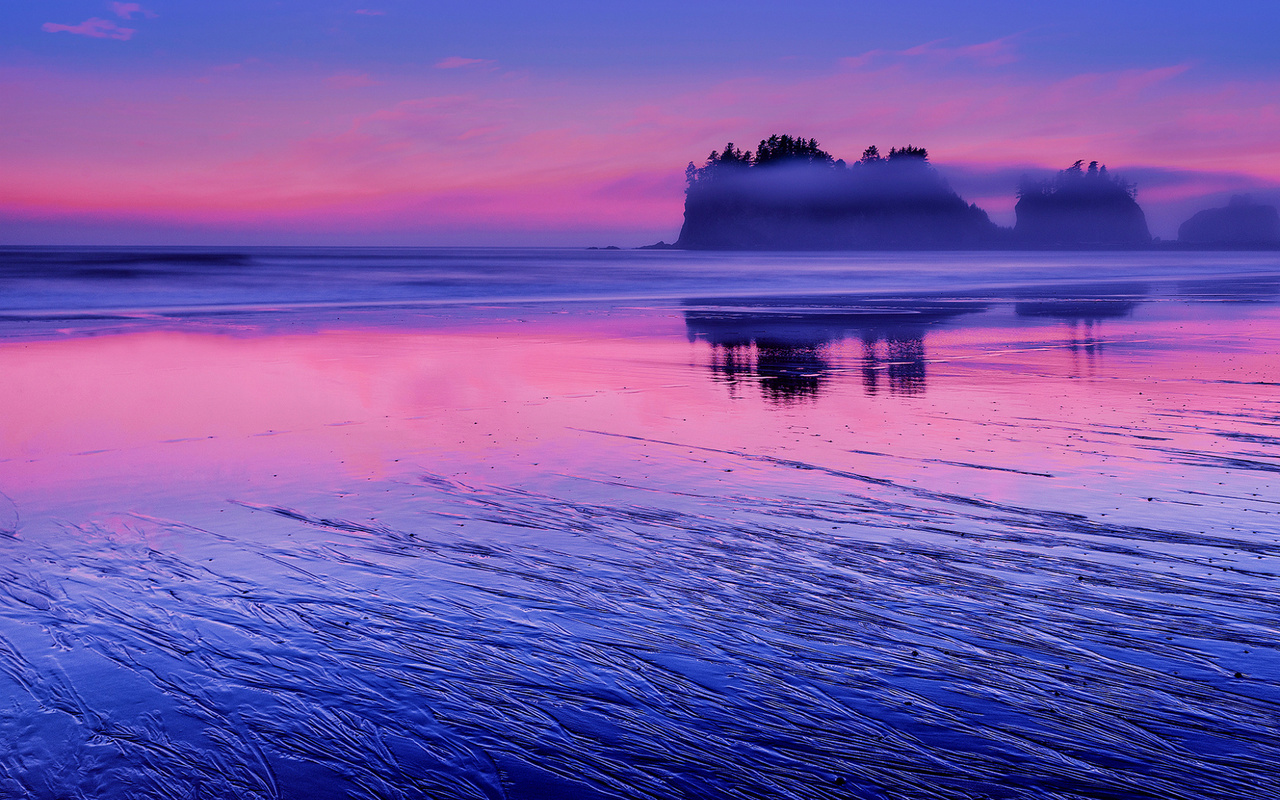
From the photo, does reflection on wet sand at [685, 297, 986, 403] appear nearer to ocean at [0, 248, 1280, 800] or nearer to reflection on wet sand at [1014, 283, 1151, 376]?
ocean at [0, 248, 1280, 800]

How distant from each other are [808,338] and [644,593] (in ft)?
52.9

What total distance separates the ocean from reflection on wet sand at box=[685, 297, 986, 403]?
4.08ft

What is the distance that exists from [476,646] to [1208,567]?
4112 millimetres

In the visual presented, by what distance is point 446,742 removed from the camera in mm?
3756

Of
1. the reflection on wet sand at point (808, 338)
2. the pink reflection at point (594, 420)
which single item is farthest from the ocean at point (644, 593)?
the reflection on wet sand at point (808, 338)

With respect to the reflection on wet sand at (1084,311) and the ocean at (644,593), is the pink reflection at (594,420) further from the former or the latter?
the reflection on wet sand at (1084,311)

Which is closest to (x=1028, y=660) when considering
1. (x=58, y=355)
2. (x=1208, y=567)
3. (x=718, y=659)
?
(x=718, y=659)

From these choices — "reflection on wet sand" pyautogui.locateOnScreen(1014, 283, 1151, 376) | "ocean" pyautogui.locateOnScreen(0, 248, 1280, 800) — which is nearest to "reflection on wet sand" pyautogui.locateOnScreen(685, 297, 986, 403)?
"ocean" pyautogui.locateOnScreen(0, 248, 1280, 800)

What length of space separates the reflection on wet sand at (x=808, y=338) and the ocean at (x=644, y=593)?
4.08 ft

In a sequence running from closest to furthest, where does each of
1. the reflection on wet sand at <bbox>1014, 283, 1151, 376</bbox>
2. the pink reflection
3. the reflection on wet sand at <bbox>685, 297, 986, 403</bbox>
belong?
the pink reflection → the reflection on wet sand at <bbox>685, 297, 986, 403</bbox> → the reflection on wet sand at <bbox>1014, 283, 1151, 376</bbox>

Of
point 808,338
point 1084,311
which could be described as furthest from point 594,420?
point 1084,311

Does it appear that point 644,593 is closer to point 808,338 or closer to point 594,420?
point 594,420

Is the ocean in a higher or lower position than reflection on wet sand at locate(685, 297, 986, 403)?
lower

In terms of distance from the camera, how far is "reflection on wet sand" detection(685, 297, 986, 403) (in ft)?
45.0
